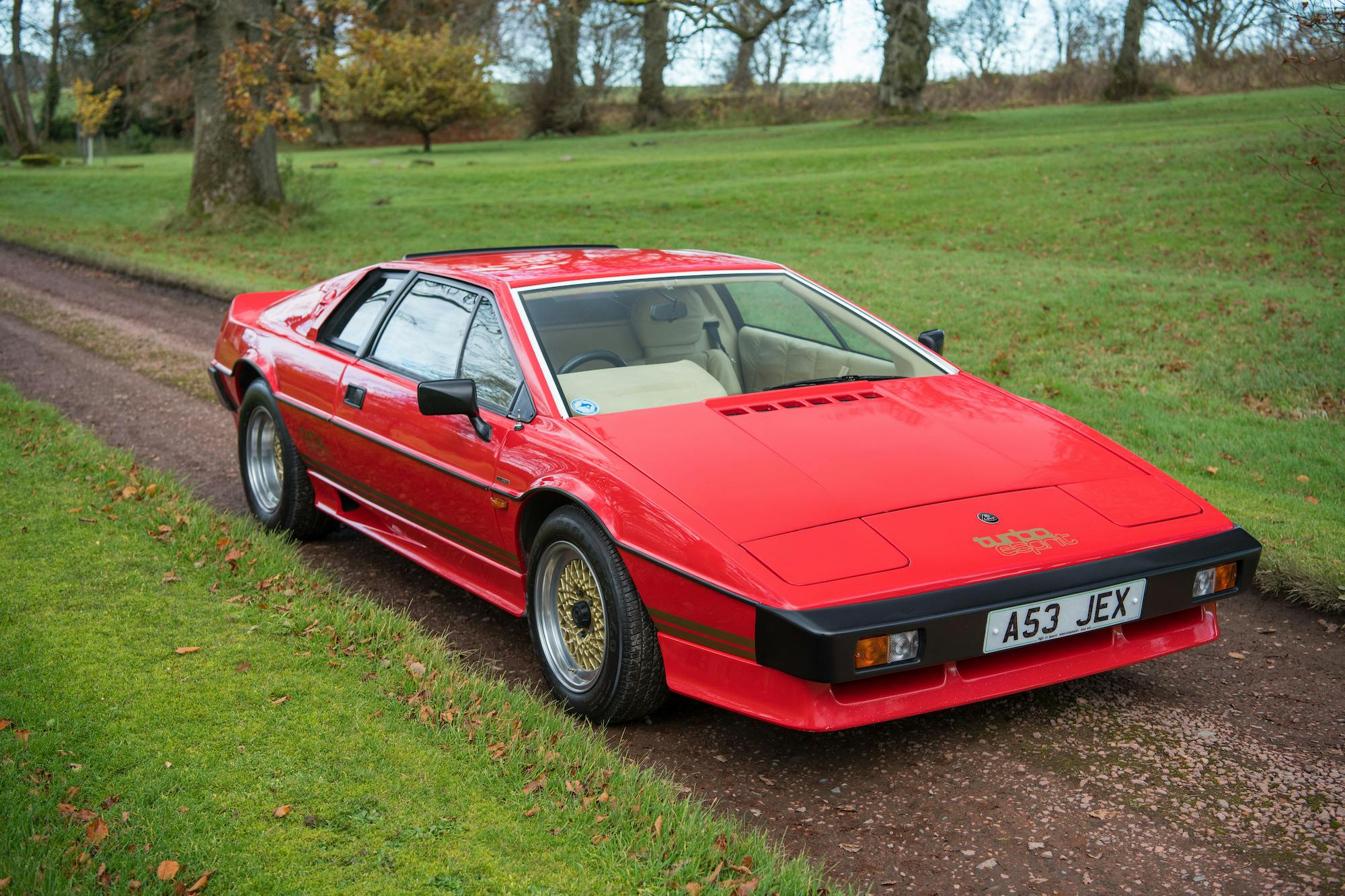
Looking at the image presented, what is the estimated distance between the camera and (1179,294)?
39.4ft

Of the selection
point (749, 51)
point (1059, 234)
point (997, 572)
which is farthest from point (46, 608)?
point (749, 51)

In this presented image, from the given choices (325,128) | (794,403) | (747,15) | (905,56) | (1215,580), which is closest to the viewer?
(1215,580)

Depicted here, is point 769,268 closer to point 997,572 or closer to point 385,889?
point 997,572

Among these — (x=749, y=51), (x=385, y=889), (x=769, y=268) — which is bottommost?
(x=385, y=889)

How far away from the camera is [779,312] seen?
493 cm

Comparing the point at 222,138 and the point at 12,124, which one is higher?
the point at 12,124

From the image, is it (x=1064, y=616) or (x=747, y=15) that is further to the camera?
(x=747, y=15)

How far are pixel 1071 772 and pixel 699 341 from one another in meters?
2.27

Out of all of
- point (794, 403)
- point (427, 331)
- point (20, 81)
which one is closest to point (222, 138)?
point (427, 331)

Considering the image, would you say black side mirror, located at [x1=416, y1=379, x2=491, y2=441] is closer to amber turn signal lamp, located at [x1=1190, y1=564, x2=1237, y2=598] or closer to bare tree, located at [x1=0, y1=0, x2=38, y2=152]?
amber turn signal lamp, located at [x1=1190, y1=564, x2=1237, y2=598]

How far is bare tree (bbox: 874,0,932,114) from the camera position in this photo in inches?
1282

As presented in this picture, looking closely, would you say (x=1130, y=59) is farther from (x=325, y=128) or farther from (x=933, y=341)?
(x=933, y=341)

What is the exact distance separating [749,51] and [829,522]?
149 ft

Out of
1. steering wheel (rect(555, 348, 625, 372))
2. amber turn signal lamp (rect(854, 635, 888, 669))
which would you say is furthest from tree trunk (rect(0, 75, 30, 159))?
amber turn signal lamp (rect(854, 635, 888, 669))
